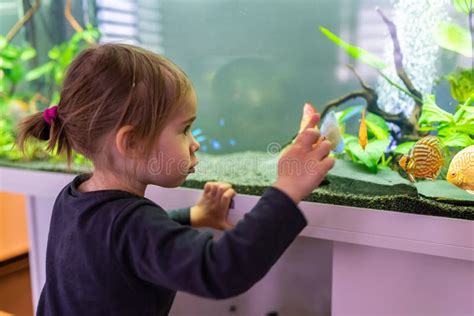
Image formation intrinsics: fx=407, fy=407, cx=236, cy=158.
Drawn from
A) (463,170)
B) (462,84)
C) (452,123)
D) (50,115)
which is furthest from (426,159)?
(50,115)

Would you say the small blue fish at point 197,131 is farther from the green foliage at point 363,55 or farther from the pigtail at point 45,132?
the pigtail at point 45,132

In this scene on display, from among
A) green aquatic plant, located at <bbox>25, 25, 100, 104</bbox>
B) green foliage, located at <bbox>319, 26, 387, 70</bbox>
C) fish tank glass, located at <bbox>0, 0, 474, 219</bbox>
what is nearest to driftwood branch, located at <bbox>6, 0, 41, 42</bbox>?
fish tank glass, located at <bbox>0, 0, 474, 219</bbox>

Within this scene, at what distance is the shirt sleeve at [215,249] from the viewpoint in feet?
1.61

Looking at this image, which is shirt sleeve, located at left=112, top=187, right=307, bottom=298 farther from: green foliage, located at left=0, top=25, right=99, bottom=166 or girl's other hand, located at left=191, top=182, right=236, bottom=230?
green foliage, located at left=0, top=25, right=99, bottom=166

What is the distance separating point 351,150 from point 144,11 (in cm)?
86

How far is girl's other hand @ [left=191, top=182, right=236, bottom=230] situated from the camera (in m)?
0.81

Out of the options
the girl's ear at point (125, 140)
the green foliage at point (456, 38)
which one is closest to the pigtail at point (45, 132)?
the girl's ear at point (125, 140)

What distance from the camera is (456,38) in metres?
0.93

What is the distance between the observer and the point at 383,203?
0.72 metres

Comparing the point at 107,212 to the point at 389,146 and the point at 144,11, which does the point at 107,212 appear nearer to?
the point at 389,146

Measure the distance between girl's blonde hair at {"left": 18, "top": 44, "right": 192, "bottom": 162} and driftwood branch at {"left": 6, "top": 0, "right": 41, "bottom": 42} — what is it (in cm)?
117

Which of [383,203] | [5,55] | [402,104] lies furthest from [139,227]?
[5,55]

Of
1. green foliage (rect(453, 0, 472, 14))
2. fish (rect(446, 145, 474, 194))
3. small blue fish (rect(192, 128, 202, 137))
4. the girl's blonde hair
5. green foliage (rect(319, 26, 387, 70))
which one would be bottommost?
small blue fish (rect(192, 128, 202, 137))

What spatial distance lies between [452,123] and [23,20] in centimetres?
158
